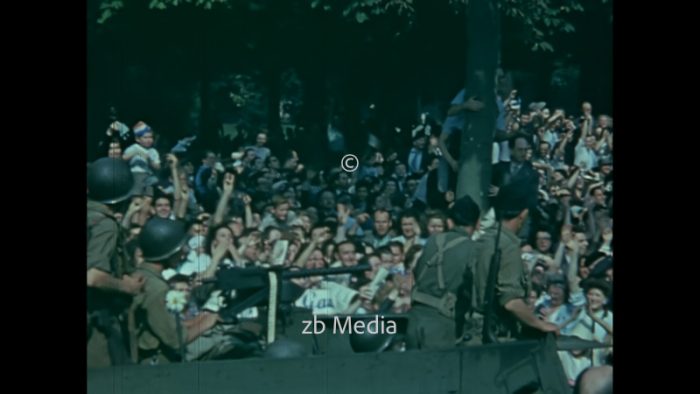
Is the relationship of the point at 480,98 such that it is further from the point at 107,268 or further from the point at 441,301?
the point at 107,268

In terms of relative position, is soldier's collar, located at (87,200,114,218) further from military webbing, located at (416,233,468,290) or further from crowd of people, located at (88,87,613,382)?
military webbing, located at (416,233,468,290)

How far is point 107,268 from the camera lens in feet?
27.0

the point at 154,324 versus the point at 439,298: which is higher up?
the point at 439,298

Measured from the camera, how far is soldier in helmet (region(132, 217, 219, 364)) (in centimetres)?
826

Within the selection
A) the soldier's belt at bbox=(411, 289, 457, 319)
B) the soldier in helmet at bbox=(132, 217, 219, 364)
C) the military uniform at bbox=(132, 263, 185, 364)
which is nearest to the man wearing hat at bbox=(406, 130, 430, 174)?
the soldier's belt at bbox=(411, 289, 457, 319)

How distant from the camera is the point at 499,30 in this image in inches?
338

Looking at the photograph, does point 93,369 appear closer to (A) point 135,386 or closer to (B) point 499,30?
(A) point 135,386

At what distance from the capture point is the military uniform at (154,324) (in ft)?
27.1

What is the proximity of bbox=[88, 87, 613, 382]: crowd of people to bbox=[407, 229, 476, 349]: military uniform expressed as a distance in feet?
0.19

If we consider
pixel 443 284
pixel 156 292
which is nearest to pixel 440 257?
pixel 443 284

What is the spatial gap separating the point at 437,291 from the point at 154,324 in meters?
1.51

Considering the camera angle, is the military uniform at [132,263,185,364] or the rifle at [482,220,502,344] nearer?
the military uniform at [132,263,185,364]

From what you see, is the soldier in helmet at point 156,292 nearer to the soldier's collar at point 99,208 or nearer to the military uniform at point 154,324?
the military uniform at point 154,324

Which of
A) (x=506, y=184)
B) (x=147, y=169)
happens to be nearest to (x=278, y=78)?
(x=147, y=169)
